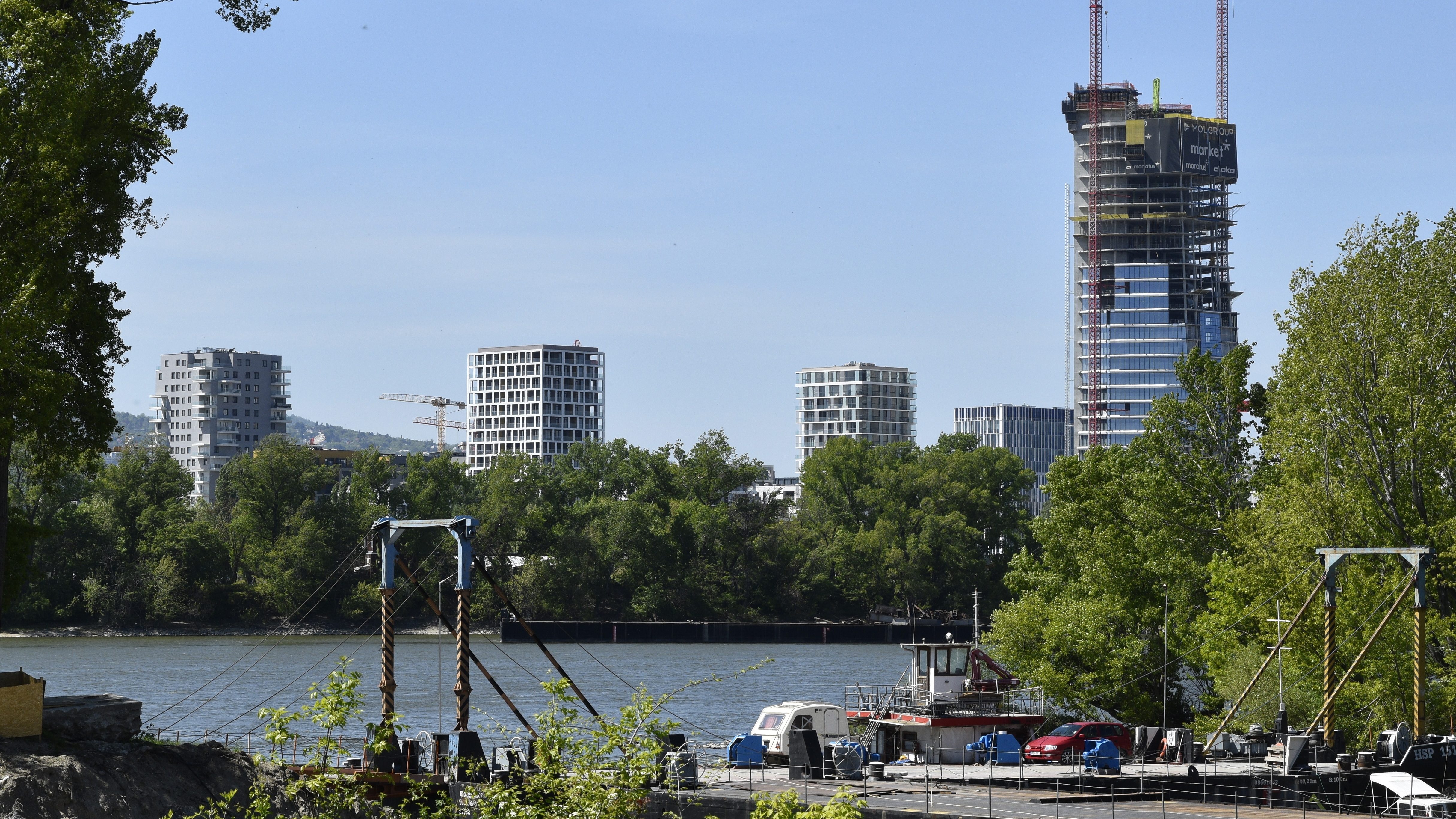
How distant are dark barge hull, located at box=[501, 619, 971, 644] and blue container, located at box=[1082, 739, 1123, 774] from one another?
3767 inches

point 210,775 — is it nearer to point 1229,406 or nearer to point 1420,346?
point 1420,346

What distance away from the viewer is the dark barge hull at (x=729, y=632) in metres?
A: 140

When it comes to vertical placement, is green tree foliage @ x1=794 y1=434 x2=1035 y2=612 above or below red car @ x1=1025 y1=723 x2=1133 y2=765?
above

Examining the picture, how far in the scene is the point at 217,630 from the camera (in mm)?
139000

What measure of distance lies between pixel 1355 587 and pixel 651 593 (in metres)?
104

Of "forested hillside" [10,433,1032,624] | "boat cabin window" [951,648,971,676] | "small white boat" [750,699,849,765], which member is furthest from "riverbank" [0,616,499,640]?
"small white boat" [750,699,849,765]

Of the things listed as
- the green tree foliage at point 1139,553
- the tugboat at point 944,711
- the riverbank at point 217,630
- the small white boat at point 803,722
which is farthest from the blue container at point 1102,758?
the riverbank at point 217,630

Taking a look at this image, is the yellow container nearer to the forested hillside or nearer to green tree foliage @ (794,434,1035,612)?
the forested hillside

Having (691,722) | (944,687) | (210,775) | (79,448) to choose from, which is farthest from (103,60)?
(691,722)

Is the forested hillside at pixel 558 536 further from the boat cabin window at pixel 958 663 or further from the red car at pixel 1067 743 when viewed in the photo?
the red car at pixel 1067 743

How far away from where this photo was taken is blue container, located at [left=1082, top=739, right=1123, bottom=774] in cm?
4088

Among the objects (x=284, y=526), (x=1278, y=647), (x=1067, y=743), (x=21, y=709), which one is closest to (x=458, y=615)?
(x=21, y=709)

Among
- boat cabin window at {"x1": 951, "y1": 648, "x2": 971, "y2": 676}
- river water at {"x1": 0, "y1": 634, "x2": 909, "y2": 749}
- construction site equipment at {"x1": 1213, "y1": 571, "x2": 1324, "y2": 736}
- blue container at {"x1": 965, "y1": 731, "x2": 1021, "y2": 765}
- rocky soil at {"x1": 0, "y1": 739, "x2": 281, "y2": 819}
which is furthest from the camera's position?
river water at {"x1": 0, "y1": 634, "x2": 909, "y2": 749}

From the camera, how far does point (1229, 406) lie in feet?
215
